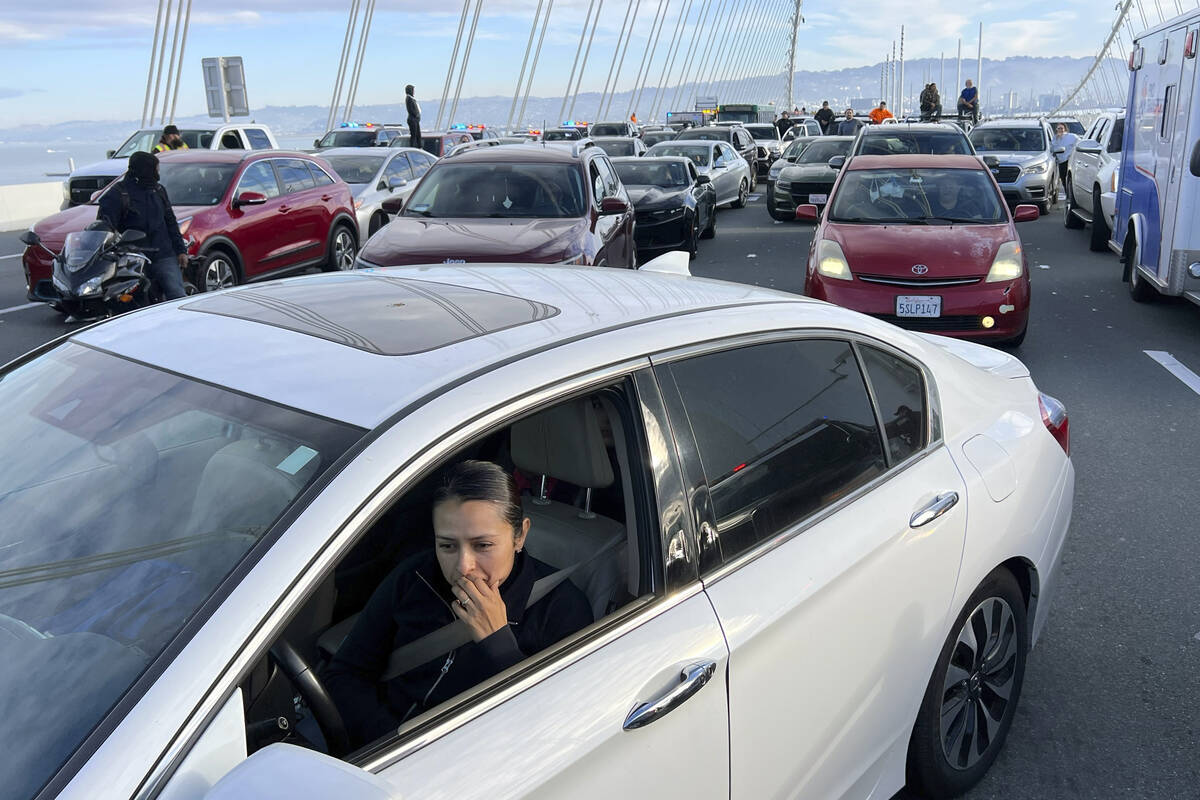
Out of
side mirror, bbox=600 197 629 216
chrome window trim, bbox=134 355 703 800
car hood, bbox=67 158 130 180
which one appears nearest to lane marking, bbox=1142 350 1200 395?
side mirror, bbox=600 197 629 216

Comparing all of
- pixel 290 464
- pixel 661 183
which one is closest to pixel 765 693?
pixel 290 464

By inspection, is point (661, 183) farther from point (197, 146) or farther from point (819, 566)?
point (819, 566)

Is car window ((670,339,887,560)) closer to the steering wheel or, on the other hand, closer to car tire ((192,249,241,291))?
the steering wheel

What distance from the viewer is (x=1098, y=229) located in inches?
570

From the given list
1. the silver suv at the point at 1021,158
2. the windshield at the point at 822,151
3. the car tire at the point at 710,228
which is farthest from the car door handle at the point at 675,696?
the windshield at the point at 822,151

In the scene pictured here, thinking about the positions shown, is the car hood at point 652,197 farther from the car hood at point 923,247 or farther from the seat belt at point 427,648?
the seat belt at point 427,648

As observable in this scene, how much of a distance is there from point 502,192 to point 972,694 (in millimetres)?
7716

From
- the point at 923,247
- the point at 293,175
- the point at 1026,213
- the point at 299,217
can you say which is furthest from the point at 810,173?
the point at 923,247

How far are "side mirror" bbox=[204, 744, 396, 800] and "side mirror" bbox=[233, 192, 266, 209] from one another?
35.9 ft

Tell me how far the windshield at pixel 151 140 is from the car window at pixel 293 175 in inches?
267

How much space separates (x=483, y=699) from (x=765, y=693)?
696 millimetres

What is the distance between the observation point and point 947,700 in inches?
118

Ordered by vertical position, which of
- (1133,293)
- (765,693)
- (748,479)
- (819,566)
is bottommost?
(1133,293)

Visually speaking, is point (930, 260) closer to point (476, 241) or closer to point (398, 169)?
A: point (476, 241)
